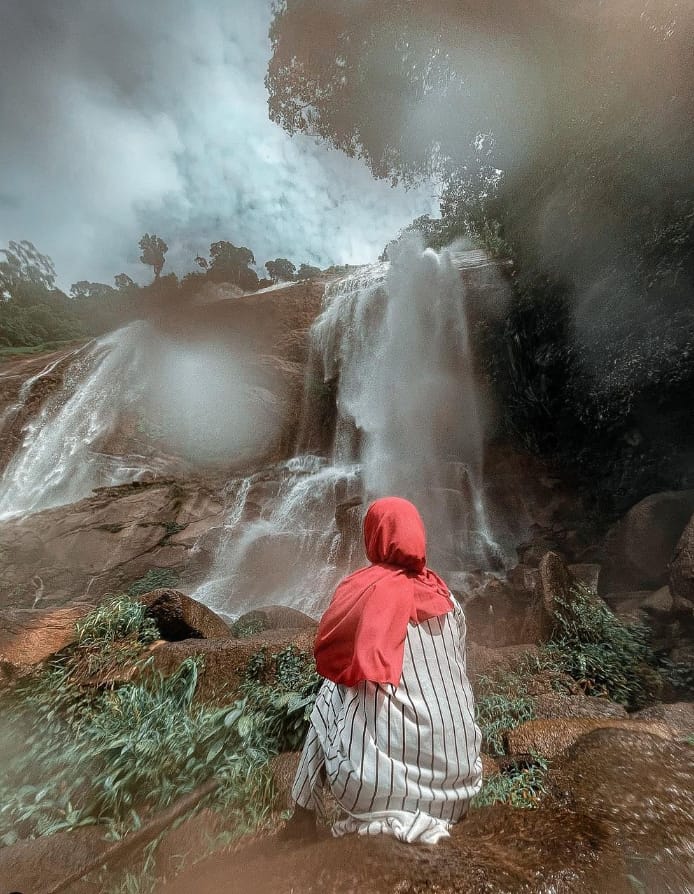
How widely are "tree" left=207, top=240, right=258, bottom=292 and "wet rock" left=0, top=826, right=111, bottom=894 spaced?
76.3 feet

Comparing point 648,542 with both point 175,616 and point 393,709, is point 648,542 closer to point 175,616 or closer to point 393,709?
point 393,709

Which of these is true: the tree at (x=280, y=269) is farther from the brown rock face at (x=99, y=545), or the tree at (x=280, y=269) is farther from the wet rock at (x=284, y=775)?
the wet rock at (x=284, y=775)

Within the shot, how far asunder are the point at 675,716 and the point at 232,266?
2505 cm

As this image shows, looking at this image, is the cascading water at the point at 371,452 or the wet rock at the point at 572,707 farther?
the cascading water at the point at 371,452

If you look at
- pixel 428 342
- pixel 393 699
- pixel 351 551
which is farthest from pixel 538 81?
pixel 393 699

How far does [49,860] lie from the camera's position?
6.35ft

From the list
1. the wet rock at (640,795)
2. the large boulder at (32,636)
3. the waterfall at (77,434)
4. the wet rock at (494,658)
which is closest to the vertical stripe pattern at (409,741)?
the wet rock at (640,795)

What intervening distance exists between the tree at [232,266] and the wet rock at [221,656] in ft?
72.0

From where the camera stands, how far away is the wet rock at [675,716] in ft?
8.59

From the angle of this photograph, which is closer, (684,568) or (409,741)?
(409,741)

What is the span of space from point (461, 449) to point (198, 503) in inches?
316

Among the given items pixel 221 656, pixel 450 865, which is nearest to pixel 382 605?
pixel 450 865

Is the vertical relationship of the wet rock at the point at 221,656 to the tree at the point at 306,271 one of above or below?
below

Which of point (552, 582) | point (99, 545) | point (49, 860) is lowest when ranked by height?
point (49, 860)
